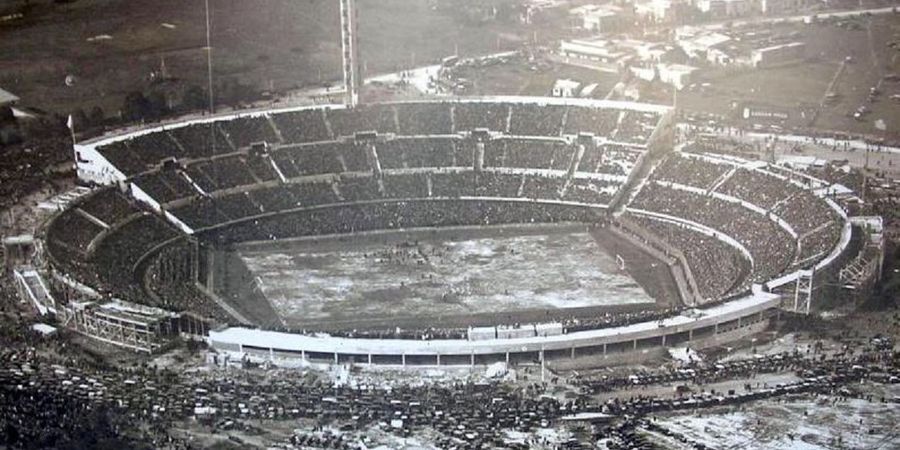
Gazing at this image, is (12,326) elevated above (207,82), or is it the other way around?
(207,82)

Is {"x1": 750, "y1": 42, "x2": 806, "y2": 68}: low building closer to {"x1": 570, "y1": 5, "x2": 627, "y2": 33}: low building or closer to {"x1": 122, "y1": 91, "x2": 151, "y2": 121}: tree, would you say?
{"x1": 570, "y1": 5, "x2": 627, "y2": 33}: low building

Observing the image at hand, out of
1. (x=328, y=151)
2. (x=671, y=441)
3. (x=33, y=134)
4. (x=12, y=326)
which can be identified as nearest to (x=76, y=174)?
(x=33, y=134)

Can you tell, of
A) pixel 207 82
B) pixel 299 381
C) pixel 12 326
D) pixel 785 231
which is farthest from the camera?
pixel 207 82

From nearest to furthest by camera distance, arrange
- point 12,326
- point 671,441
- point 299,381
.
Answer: point 671,441 → point 299,381 → point 12,326

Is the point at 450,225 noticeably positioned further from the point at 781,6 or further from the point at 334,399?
the point at 781,6

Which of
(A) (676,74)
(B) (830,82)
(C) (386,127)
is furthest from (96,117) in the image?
(B) (830,82)

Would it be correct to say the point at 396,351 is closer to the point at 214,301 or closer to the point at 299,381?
the point at 299,381
